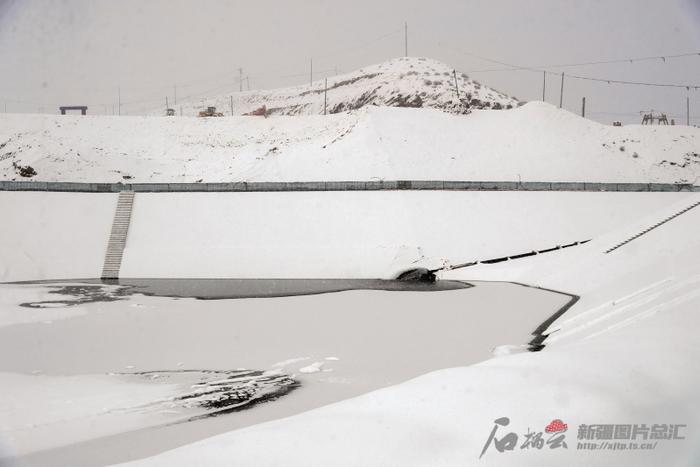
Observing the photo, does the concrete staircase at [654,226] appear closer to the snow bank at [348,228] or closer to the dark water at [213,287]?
the snow bank at [348,228]

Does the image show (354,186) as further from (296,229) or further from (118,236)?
(118,236)

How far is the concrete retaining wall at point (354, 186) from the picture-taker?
136 ft

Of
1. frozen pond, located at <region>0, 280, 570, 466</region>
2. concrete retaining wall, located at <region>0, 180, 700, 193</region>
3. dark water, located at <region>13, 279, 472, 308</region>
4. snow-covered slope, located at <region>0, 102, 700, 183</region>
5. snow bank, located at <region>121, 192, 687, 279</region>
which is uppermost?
snow-covered slope, located at <region>0, 102, 700, 183</region>

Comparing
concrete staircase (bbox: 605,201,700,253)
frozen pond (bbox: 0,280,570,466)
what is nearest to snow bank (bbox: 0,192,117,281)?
frozen pond (bbox: 0,280,570,466)

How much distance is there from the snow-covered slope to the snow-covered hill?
55.5 ft

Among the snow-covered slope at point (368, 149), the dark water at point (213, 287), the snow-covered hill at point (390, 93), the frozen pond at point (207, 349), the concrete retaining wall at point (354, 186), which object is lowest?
the dark water at point (213, 287)

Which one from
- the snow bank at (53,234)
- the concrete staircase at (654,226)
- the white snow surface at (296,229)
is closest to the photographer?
the concrete staircase at (654,226)

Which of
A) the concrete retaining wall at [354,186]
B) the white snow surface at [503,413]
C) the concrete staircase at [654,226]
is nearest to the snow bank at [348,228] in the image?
the concrete retaining wall at [354,186]

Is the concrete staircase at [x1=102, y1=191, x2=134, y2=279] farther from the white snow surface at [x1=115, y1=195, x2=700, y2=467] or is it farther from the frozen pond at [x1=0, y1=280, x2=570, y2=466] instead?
the white snow surface at [x1=115, y1=195, x2=700, y2=467]

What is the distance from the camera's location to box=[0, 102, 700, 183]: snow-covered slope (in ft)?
176

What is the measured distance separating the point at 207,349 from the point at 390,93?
74522 millimetres

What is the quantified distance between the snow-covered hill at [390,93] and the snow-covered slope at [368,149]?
16926 millimetres

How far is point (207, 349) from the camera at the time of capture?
20.5 metres

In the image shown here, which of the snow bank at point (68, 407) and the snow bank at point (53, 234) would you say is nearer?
the snow bank at point (68, 407)
